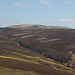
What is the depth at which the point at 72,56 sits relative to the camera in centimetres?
7231

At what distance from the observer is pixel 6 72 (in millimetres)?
31688

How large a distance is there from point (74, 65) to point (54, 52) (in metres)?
20.5

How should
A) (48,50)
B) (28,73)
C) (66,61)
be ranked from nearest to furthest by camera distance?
(28,73)
(66,61)
(48,50)

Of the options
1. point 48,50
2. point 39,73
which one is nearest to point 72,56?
point 48,50

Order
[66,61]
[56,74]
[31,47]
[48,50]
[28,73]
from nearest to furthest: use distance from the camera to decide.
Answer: [28,73] → [56,74] → [66,61] → [48,50] → [31,47]

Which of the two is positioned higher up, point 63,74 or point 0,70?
point 0,70

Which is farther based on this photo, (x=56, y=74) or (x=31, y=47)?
(x=31, y=47)

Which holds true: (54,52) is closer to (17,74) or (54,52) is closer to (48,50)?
(48,50)

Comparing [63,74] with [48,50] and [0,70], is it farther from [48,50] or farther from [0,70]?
[48,50]

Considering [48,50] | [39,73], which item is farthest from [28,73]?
[48,50]

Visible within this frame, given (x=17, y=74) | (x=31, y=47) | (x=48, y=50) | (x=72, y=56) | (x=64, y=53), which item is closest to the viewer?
(x=17, y=74)

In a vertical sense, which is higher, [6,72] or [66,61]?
[6,72]

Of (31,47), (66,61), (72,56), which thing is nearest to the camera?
(66,61)

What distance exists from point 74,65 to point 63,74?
2312 cm
